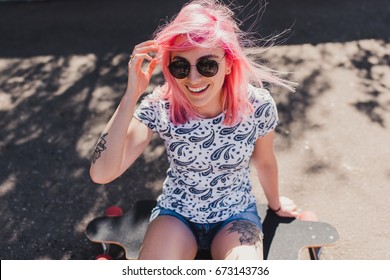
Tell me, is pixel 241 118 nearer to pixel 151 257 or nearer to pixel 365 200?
pixel 151 257

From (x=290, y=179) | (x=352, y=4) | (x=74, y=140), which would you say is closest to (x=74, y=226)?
(x=74, y=140)

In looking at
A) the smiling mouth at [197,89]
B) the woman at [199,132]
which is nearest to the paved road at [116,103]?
the woman at [199,132]

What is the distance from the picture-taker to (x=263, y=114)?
9.80 feet

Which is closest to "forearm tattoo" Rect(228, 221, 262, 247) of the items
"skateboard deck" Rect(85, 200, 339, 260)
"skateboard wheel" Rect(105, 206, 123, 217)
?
"skateboard deck" Rect(85, 200, 339, 260)

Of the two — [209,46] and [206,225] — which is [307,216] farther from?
[209,46]

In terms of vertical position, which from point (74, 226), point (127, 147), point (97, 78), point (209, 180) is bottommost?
point (74, 226)

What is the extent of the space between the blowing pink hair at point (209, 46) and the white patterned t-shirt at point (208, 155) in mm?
63

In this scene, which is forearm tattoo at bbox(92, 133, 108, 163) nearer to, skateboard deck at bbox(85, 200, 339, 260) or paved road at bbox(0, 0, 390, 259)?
skateboard deck at bbox(85, 200, 339, 260)

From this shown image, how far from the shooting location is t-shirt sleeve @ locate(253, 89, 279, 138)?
298cm

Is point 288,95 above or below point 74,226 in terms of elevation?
above

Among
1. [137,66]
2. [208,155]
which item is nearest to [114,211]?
[208,155]

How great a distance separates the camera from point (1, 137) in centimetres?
504

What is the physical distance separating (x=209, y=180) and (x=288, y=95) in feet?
8.46
